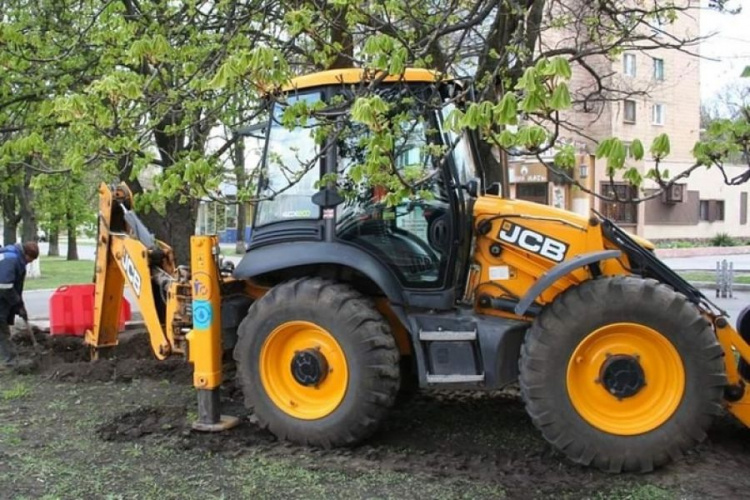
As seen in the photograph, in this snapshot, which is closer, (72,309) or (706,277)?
(72,309)

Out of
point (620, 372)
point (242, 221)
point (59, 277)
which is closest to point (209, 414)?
point (620, 372)

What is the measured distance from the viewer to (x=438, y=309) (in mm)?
5188

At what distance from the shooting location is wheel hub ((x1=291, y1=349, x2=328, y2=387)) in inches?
202

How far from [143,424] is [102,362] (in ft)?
7.09

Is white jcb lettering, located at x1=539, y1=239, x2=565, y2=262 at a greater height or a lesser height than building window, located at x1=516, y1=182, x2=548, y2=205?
lesser

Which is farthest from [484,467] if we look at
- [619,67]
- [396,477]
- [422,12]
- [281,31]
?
[619,67]

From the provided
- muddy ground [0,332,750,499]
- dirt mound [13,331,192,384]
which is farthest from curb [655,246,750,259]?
muddy ground [0,332,750,499]

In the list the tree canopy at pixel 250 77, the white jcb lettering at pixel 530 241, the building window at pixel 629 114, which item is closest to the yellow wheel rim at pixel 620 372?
the white jcb lettering at pixel 530 241

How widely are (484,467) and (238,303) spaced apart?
224cm

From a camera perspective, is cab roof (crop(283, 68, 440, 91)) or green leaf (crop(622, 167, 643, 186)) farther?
cab roof (crop(283, 68, 440, 91))

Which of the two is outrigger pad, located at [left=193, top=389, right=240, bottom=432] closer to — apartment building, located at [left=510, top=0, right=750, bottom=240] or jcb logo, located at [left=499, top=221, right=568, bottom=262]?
jcb logo, located at [left=499, top=221, right=568, bottom=262]

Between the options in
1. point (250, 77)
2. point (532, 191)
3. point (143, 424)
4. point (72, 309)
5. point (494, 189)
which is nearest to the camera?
point (250, 77)

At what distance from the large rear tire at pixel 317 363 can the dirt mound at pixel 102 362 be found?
211cm

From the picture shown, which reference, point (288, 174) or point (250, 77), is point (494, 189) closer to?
point (288, 174)
